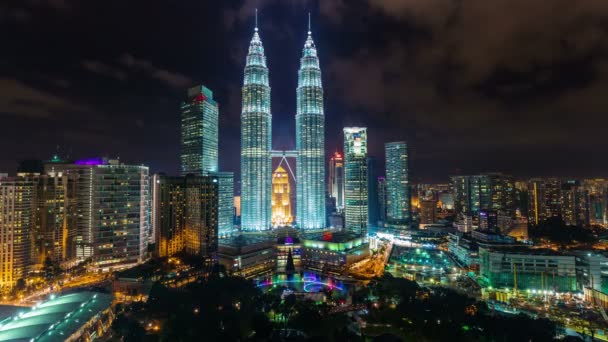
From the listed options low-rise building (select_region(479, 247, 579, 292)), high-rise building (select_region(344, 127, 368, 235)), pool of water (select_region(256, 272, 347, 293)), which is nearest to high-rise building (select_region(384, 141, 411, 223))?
high-rise building (select_region(344, 127, 368, 235))

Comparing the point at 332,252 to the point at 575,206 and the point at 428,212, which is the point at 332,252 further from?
the point at 575,206

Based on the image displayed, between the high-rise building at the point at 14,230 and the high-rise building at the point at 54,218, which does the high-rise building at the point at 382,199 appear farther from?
the high-rise building at the point at 14,230

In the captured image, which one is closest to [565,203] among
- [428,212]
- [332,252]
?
[428,212]

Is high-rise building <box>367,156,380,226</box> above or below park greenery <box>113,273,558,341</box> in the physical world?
above

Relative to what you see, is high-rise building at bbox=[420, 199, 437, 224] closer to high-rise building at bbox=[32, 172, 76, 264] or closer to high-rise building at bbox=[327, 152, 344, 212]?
high-rise building at bbox=[327, 152, 344, 212]

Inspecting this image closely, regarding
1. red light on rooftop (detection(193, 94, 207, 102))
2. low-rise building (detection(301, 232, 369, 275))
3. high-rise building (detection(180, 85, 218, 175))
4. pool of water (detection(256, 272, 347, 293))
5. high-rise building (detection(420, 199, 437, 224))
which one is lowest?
pool of water (detection(256, 272, 347, 293))

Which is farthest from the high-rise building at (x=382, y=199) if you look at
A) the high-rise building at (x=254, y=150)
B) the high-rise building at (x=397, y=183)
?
the high-rise building at (x=254, y=150)
